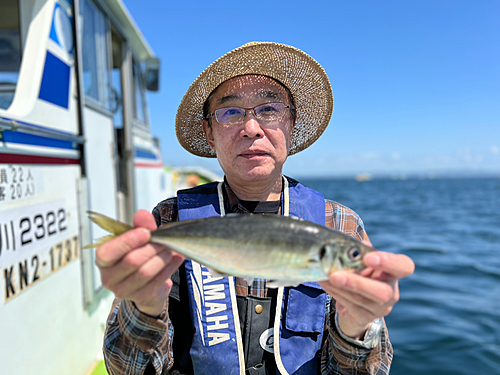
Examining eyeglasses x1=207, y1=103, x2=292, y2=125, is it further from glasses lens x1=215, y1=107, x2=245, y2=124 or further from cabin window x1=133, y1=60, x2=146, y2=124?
cabin window x1=133, y1=60, x2=146, y2=124

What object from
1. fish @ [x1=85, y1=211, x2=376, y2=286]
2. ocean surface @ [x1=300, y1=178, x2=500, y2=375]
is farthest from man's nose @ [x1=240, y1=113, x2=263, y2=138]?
ocean surface @ [x1=300, y1=178, x2=500, y2=375]

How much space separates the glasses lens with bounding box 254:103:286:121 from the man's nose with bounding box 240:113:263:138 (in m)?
0.06

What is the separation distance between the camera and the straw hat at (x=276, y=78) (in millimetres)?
2406

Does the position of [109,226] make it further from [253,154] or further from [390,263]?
[390,263]

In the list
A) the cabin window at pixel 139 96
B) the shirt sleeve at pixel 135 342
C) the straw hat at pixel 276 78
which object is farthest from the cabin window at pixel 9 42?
the shirt sleeve at pixel 135 342

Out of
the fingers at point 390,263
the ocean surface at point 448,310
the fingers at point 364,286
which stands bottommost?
the ocean surface at point 448,310

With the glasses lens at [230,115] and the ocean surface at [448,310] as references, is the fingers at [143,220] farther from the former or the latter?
the ocean surface at [448,310]

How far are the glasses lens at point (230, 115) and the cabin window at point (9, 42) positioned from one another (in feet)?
12.3

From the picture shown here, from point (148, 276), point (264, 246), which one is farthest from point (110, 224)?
point (264, 246)

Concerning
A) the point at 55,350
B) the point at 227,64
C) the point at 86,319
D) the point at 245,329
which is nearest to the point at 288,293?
the point at 245,329

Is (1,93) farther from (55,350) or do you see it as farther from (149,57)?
(149,57)

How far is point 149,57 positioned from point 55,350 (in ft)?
19.7

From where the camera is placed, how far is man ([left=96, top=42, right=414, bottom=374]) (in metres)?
1.47

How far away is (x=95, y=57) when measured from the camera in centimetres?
461
